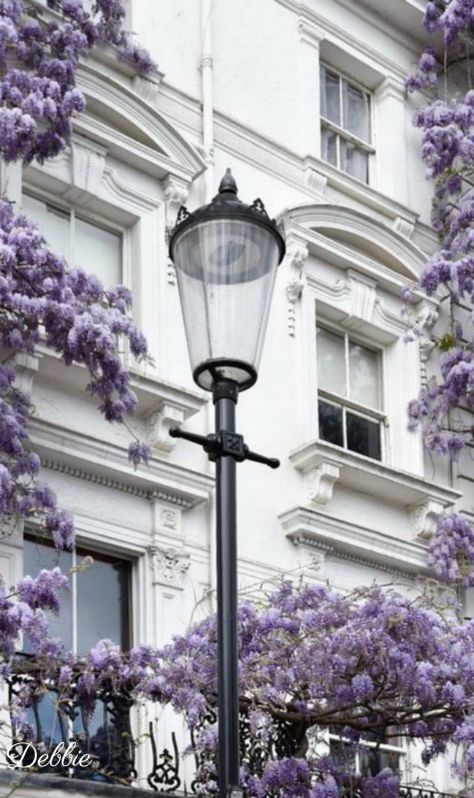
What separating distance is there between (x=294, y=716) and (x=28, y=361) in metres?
3.30

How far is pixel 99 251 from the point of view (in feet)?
47.9

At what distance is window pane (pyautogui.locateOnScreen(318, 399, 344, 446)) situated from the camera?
51.0ft

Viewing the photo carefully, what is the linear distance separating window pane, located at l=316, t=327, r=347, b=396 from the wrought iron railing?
15.4 feet

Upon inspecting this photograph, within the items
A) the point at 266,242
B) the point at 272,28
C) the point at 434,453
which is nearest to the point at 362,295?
the point at 434,453

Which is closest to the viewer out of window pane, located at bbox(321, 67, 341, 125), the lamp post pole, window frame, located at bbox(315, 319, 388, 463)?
the lamp post pole

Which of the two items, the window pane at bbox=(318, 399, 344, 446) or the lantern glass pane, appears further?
the window pane at bbox=(318, 399, 344, 446)

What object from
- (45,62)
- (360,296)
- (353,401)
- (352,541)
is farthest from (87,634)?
(360,296)

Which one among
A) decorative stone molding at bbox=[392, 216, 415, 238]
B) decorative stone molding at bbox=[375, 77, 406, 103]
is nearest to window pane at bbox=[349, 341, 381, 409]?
decorative stone molding at bbox=[392, 216, 415, 238]

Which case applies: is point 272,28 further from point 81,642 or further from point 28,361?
point 81,642

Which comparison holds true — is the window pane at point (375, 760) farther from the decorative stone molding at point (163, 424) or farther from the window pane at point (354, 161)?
the window pane at point (354, 161)

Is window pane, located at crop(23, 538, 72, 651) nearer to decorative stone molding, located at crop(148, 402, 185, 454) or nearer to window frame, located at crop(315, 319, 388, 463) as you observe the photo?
decorative stone molding, located at crop(148, 402, 185, 454)

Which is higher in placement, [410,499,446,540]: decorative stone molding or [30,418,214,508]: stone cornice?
[410,499,446,540]: decorative stone molding

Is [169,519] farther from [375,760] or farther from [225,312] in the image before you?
[225,312]

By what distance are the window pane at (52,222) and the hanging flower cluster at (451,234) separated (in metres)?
3.71
